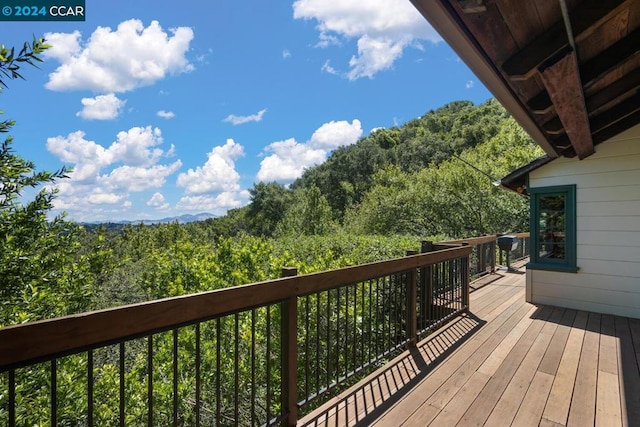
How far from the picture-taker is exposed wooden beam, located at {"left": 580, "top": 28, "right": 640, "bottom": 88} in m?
2.12

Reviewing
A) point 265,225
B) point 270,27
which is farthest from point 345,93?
point 270,27

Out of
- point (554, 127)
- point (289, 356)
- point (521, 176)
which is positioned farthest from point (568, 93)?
point (521, 176)

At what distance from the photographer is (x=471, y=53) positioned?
1.80 metres

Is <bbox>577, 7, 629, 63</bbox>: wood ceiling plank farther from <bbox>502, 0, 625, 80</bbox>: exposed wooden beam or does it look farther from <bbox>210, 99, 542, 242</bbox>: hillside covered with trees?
<bbox>210, 99, 542, 242</bbox>: hillside covered with trees

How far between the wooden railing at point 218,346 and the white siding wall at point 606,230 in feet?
5.07

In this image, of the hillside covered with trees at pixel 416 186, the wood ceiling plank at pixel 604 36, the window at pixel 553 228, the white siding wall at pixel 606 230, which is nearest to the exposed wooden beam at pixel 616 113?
the white siding wall at pixel 606 230

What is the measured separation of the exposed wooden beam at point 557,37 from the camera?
173 centimetres

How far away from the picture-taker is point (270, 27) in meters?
11.9

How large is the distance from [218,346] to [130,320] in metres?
0.54

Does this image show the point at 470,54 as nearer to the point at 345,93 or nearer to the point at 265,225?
the point at 345,93

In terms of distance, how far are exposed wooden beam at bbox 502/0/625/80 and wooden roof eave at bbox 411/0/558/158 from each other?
0.36 feet

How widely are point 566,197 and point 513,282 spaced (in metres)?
2.17

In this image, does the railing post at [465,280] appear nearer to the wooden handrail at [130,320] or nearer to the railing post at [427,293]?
the railing post at [427,293]

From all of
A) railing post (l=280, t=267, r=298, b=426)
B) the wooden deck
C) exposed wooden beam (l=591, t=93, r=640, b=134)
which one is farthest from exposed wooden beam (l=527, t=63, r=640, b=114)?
railing post (l=280, t=267, r=298, b=426)
